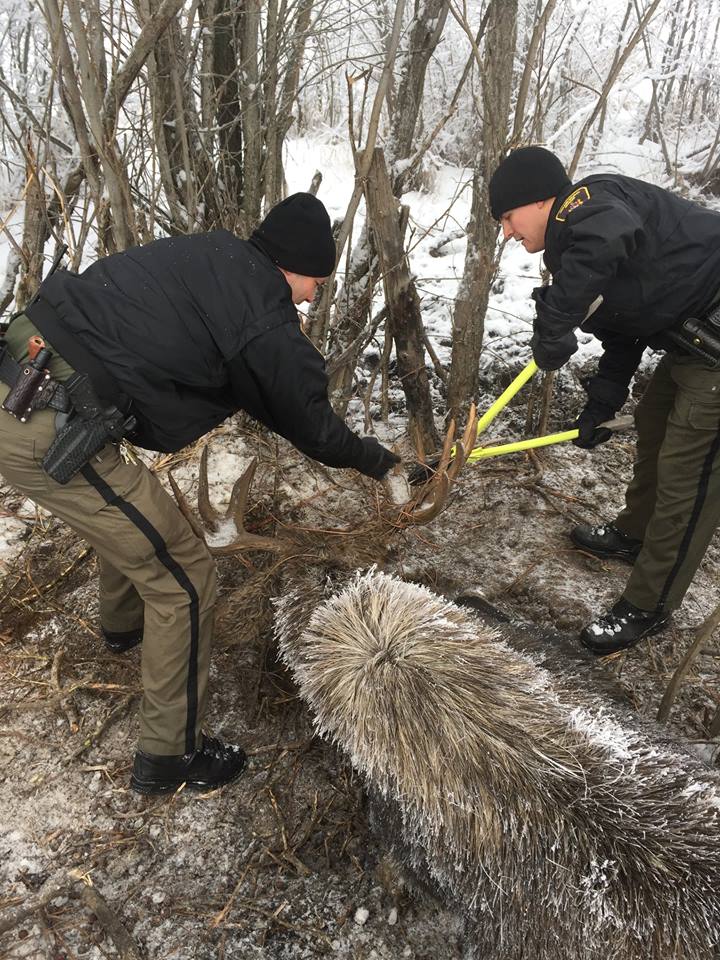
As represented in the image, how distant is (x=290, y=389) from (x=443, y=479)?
722mm

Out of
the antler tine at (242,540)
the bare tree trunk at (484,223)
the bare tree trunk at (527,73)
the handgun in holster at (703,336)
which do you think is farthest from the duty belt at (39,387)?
the bare tree trunk at (527,73)

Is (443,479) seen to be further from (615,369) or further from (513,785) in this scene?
(615,369)

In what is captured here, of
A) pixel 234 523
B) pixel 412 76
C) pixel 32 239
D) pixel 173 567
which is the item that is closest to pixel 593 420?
pixel 234 523

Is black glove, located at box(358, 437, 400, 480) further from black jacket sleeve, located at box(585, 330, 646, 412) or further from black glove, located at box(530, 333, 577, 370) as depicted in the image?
black jacket sleeve, located at box(585, 330, 646, 412)

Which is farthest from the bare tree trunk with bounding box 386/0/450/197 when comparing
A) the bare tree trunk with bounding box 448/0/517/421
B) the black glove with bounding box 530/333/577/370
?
the black glove with bounding box 530/333/577/370

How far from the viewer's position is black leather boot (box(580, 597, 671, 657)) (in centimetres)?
265

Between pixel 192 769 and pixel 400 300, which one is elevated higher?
pixel 400 300

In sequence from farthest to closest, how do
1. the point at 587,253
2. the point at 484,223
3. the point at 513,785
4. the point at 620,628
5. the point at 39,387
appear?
1. the point at 484,223
2. the point at 620,628
3. the point at 587,253
4. the point at 39,387
5. the point at 513,785

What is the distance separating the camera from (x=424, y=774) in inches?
61.0

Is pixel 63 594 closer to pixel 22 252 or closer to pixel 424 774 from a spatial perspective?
pixel 22 252

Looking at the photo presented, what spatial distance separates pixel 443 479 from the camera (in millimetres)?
2303

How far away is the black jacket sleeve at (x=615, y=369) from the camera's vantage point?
286 centimetres

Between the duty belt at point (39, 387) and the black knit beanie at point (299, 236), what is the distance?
2.55 feet

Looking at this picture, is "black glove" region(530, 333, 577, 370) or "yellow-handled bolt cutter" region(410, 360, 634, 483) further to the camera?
"yellow-handled bolt cutter" region(410, 360, 634, 483)
